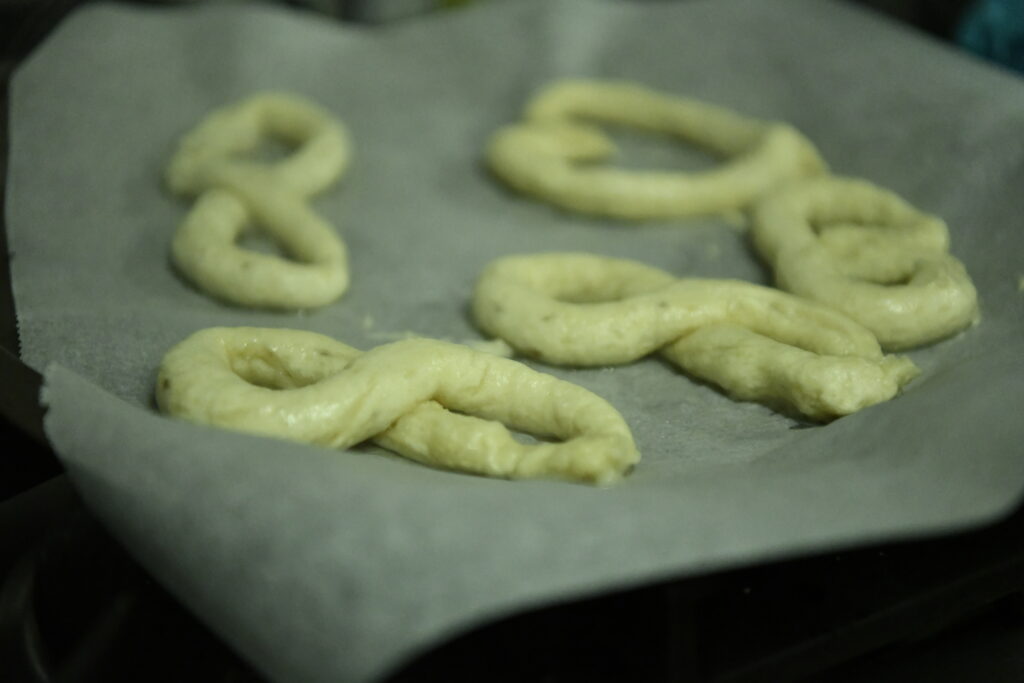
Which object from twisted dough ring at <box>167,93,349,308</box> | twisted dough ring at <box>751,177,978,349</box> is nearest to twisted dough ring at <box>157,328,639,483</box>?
twisted dough ring at <box>167,93,349,308</box>

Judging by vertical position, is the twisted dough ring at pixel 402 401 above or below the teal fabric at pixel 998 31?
below

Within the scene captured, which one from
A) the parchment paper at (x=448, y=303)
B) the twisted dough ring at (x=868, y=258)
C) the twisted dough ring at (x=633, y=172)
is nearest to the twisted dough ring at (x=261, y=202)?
the parchment paper at (x=448, y=303)

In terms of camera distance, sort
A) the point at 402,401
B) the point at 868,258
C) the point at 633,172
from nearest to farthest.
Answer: the point at 402,401 → the point at 868,258 → the point at 633,172

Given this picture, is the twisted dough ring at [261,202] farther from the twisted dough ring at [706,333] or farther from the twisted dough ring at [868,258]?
the twisted dough ring at [868,258]

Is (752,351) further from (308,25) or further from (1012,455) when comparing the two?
(308,25)

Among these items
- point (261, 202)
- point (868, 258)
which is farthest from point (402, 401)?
point (868, 258)

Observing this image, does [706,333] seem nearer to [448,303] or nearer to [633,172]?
[448,303]
